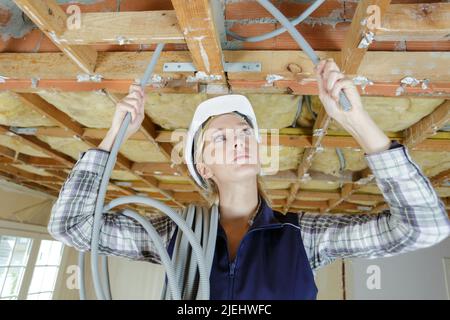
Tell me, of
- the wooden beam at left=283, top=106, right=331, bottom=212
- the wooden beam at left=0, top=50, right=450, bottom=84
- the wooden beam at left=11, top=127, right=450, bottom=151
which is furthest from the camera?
the wooden beam at left=11, top=127, right=450, bottom=151

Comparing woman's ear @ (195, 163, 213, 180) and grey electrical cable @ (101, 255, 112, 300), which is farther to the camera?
woman's ear @ (195, 163, 213, 180)

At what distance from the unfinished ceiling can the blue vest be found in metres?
0.58

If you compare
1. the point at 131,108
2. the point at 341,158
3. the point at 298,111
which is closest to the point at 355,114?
the point at 131,108

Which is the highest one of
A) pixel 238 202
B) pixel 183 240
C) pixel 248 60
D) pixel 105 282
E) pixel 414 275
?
pixel 248 60

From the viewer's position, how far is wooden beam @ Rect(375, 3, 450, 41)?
855 mm

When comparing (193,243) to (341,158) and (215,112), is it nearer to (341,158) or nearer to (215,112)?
(215,112)

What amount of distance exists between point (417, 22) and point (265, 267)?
809 mm

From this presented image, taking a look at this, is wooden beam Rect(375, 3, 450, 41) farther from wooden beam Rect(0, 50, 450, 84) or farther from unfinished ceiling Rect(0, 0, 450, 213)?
wooden beam Rect(0, 50, 450, 84)

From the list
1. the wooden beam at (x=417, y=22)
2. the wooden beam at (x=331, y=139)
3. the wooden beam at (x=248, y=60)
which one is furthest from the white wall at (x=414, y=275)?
the wooden beam at (x=417, y=22)

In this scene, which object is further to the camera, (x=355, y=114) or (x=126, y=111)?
(x=126, y=111)

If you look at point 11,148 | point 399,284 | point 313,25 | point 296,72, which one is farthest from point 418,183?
point 399,284

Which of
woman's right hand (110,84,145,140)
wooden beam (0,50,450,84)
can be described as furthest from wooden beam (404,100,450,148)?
woman's right hand (110,84,145,140)

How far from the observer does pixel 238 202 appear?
3.32 feet
